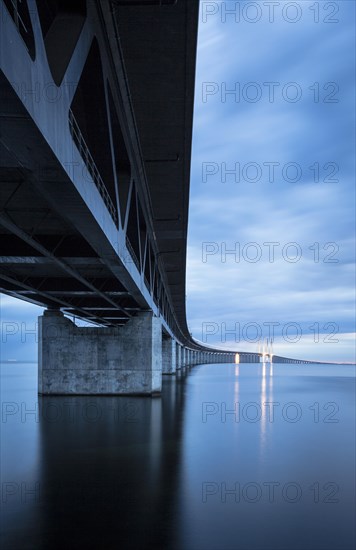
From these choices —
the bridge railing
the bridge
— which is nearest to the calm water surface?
the bridge

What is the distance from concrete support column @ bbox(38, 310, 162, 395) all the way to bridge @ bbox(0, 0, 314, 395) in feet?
18.8

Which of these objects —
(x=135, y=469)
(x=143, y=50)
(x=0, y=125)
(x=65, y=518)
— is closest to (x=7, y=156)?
(x=0, y=125)

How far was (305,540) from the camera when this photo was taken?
954 cm

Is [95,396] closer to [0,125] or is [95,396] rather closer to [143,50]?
[143,50]

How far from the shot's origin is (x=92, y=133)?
17.1m

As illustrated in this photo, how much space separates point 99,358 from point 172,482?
19820mm

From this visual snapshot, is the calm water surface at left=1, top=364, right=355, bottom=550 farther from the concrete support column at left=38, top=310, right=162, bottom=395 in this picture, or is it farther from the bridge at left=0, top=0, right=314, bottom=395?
the bridge at left=0, top=0, right=314, bottom=395

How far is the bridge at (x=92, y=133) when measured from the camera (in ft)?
23.6

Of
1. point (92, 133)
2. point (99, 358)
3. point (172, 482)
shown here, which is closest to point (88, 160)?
point (92, 133)

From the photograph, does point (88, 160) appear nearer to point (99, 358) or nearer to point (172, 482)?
point (172, 482)

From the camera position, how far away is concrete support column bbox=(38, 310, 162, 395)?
32.5 meters

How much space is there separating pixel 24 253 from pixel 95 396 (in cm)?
1834

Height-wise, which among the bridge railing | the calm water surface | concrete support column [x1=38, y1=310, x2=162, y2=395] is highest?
the bridge railing

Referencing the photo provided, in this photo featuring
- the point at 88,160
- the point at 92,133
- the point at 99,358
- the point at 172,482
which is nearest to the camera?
the point at 88,160
